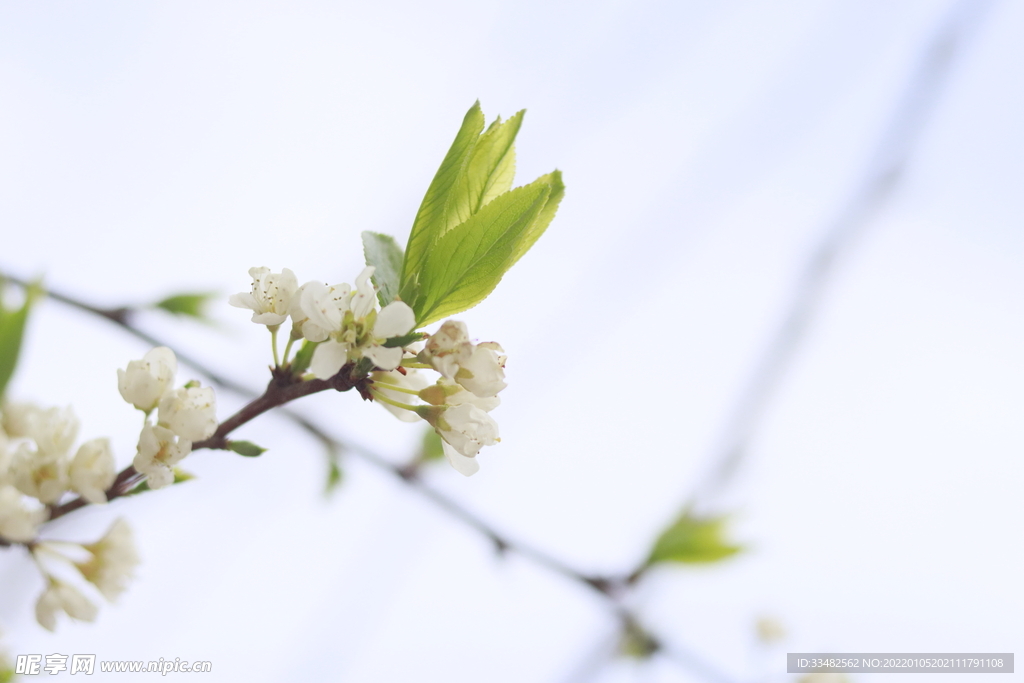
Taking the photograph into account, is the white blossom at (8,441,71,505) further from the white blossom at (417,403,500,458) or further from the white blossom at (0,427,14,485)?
the white blossom at (417,403,500,458)

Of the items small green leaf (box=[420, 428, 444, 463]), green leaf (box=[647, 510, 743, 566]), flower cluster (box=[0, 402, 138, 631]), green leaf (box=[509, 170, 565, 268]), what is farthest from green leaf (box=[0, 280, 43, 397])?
green leaf (box=[647, 510, 743, 566])

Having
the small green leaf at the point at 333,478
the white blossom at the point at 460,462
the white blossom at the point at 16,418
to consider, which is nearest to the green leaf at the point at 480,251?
the white blossom at the point at 460,462

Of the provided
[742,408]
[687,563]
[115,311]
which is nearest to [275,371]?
[115,311]

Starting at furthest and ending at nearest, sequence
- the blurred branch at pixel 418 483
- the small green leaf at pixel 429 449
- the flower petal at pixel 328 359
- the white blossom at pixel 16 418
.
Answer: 1. the small green leaf at pixel 429 449
2. the blurred branch at pixel 418 483
3. the white blossom at pixel 16 418
4. the flower petal at pixel 328 359

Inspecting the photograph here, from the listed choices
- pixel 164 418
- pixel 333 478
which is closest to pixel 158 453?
pixel 164 418

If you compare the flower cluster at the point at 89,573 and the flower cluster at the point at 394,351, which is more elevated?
the flower cluster at the point at 394,351

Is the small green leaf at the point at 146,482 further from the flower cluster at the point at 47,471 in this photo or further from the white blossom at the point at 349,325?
the white blossom at the point at 349,325

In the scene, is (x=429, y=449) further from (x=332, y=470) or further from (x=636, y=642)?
(x=636, y=642)
